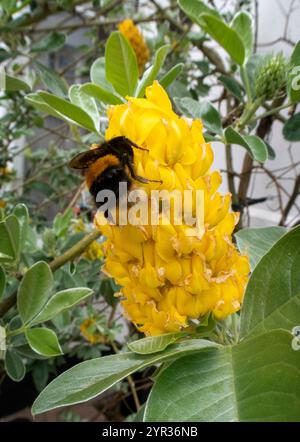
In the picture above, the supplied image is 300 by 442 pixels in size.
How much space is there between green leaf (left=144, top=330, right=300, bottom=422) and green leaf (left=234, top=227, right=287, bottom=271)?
160 mm

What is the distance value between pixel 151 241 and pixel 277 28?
4.57ft

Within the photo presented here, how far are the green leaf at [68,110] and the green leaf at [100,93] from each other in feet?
0.07

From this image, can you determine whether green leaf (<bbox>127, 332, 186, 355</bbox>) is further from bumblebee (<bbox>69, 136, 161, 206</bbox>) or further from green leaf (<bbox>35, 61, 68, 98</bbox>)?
green leaf (<bbox>35, 61, 68, 98</bbox>)

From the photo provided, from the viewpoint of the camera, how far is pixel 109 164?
0.36m

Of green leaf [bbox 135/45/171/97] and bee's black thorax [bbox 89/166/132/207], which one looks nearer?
bee's black thorax [bbox 89/166/132/207]

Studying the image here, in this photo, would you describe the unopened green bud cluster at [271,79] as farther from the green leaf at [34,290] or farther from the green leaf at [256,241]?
the green leaf at [34,290]

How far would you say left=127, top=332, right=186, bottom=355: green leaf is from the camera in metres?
0.31

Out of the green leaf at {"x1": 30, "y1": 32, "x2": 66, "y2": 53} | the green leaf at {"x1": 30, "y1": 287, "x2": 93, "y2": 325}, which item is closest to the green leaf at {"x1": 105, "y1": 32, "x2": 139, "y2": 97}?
the green leaf at {"x1": 30, "y1": 287, "x2": 93, "y2": 325}

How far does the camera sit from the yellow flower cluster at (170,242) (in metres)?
0.34

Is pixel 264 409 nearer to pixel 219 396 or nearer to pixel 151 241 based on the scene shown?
pixel 219 396

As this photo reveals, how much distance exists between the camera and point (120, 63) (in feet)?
1.55

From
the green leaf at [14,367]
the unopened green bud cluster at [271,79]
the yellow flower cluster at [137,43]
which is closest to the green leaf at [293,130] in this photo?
the unopened green bud cluster at [271,79]

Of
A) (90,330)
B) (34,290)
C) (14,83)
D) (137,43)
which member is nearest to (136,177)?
(34,290)

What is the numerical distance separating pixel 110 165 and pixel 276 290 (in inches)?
6.3
